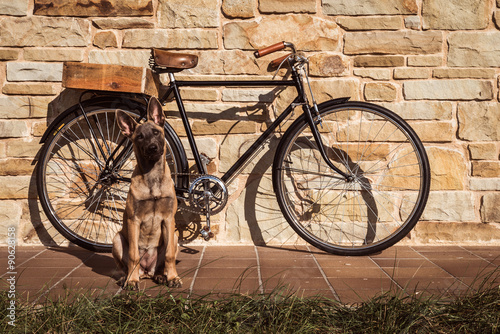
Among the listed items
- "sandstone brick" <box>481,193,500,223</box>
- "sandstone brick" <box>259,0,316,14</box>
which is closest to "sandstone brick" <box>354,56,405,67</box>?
"sandstone brick" <box>259,0,316,14</box>

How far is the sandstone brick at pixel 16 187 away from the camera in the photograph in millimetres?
3785

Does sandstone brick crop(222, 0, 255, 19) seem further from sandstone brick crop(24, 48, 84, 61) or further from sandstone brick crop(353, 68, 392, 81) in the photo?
sandstone brick crop(24, 48, 84, 61)

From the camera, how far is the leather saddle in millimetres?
3307

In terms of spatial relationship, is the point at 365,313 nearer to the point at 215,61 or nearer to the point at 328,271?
the point at 328,271

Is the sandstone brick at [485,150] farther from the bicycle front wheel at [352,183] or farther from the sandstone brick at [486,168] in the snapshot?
the bicycle front wheel at [352,183]

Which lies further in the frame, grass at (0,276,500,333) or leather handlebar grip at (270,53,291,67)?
leather handlebar grip at (270,53,291,67)

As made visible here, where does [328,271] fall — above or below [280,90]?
below

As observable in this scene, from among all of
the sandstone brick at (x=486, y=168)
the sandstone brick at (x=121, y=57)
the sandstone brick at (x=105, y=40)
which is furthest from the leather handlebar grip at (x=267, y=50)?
the sandstone brick at (x=486, y=168)

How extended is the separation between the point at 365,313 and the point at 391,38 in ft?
8.09

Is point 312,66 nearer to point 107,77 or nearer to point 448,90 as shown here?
point 448,90

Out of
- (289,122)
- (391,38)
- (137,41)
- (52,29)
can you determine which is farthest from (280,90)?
(52,29)

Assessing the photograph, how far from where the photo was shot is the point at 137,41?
3.76m

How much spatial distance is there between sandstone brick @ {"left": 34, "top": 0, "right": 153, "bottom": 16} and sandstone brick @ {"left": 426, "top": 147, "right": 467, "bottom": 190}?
2623 millimetres

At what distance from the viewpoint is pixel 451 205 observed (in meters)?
3.78
